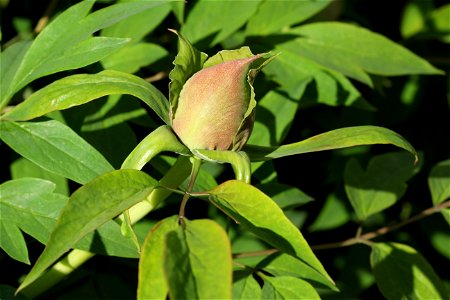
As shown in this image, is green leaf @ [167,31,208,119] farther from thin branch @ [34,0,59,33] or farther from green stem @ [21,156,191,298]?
thin branch @ [34,0,59,33]

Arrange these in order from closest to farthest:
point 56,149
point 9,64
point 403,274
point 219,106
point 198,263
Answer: point 198,263
point 219,106
point 56,149
point 9,64
point 403,274

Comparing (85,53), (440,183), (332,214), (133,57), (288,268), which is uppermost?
(85,53)

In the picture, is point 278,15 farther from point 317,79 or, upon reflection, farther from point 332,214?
point 332,214

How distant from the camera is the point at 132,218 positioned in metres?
0.83

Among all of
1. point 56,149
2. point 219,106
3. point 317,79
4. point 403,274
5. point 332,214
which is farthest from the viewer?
point 332,214

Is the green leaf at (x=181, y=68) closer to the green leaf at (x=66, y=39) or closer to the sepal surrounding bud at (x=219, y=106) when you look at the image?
the sepal surrounding bud at (x=219, y=106)

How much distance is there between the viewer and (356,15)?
1.49 m

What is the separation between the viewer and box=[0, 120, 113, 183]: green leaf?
79 cm

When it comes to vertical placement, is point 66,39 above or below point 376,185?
above

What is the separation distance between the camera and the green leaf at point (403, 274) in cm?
99

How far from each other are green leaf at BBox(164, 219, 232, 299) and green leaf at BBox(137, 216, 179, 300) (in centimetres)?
1

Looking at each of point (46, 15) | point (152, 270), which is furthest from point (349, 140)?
point (46, 15)

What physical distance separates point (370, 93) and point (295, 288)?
78 cm

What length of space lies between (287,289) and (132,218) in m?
0.19
